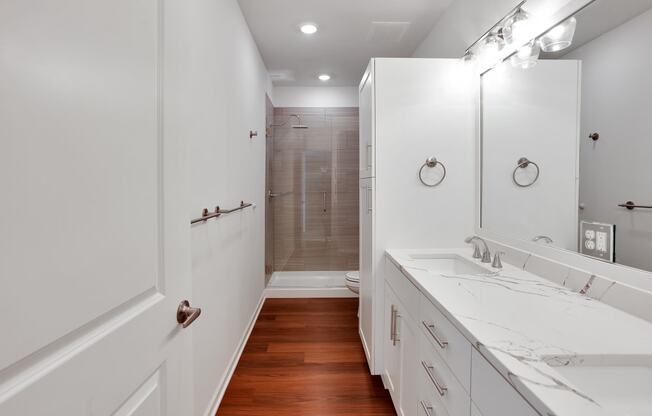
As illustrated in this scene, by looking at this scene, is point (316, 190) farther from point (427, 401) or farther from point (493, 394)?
point (493, 394)

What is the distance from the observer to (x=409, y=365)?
1467 millimetres

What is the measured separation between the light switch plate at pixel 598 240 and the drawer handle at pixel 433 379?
74 centimetres

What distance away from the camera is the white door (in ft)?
1.41

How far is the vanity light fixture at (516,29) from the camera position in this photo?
1522 millimetres

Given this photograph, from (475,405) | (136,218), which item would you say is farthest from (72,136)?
(475,405)

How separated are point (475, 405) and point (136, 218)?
3.07 feet

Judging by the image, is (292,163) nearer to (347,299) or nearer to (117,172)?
(347,299)

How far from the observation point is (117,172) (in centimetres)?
62

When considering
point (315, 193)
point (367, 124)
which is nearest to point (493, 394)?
point (367, 124)

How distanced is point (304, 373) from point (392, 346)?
71 centimetres

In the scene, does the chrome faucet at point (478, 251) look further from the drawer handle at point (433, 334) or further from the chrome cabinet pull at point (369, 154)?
the chrome cabinet pull at point (369, 154)

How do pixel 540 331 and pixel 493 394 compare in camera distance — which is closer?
pixel 493 394

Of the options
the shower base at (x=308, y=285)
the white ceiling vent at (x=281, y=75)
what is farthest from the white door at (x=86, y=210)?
the white ceiling vent at (x=281, y=75)

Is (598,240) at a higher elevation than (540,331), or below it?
higher
